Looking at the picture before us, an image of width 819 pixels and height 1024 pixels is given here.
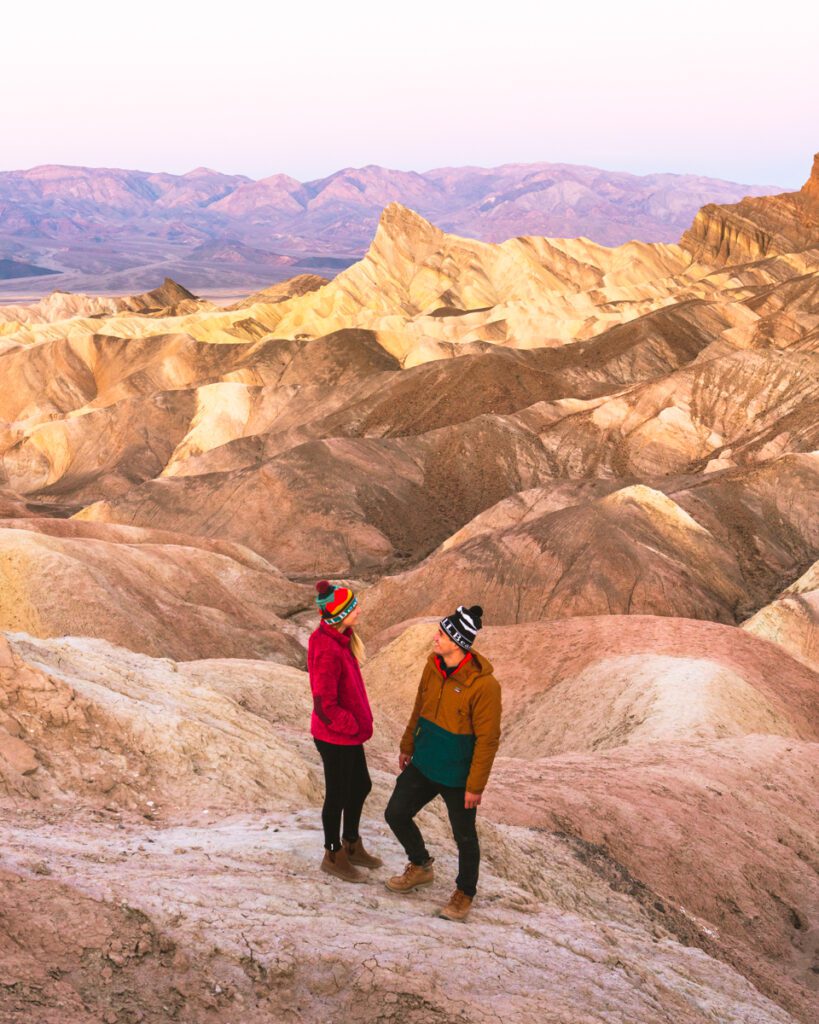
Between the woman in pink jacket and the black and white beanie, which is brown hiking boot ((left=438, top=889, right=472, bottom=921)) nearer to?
the woman in pink jacket

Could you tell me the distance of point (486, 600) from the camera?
3438 centimetres

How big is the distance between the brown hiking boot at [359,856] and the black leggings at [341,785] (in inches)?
6.1

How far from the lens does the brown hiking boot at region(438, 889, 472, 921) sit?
618 cm

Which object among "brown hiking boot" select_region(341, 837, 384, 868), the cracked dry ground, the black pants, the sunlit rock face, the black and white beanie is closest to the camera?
the cracked dry ground

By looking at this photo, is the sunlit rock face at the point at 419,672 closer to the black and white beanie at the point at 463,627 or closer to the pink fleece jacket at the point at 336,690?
the pink fleece jacket at the point at 336,690

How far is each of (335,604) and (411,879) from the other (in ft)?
6.89

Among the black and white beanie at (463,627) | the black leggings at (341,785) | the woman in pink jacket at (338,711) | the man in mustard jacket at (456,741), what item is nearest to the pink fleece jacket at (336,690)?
the woman in pink jacket at (338,711)

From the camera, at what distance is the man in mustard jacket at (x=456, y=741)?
5.85 metres

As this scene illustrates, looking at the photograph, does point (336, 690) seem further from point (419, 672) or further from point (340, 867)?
point (419, 672)

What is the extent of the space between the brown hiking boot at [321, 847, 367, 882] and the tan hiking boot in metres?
0.24

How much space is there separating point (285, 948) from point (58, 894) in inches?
52.8

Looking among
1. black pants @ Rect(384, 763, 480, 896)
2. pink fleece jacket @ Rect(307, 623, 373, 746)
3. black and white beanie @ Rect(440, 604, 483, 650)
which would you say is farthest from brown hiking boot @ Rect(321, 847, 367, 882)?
black and white beanie @ Rect(440, 604, 483, 650)

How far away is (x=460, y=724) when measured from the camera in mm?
5898

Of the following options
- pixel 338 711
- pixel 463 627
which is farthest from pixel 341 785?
pixel 463 627
